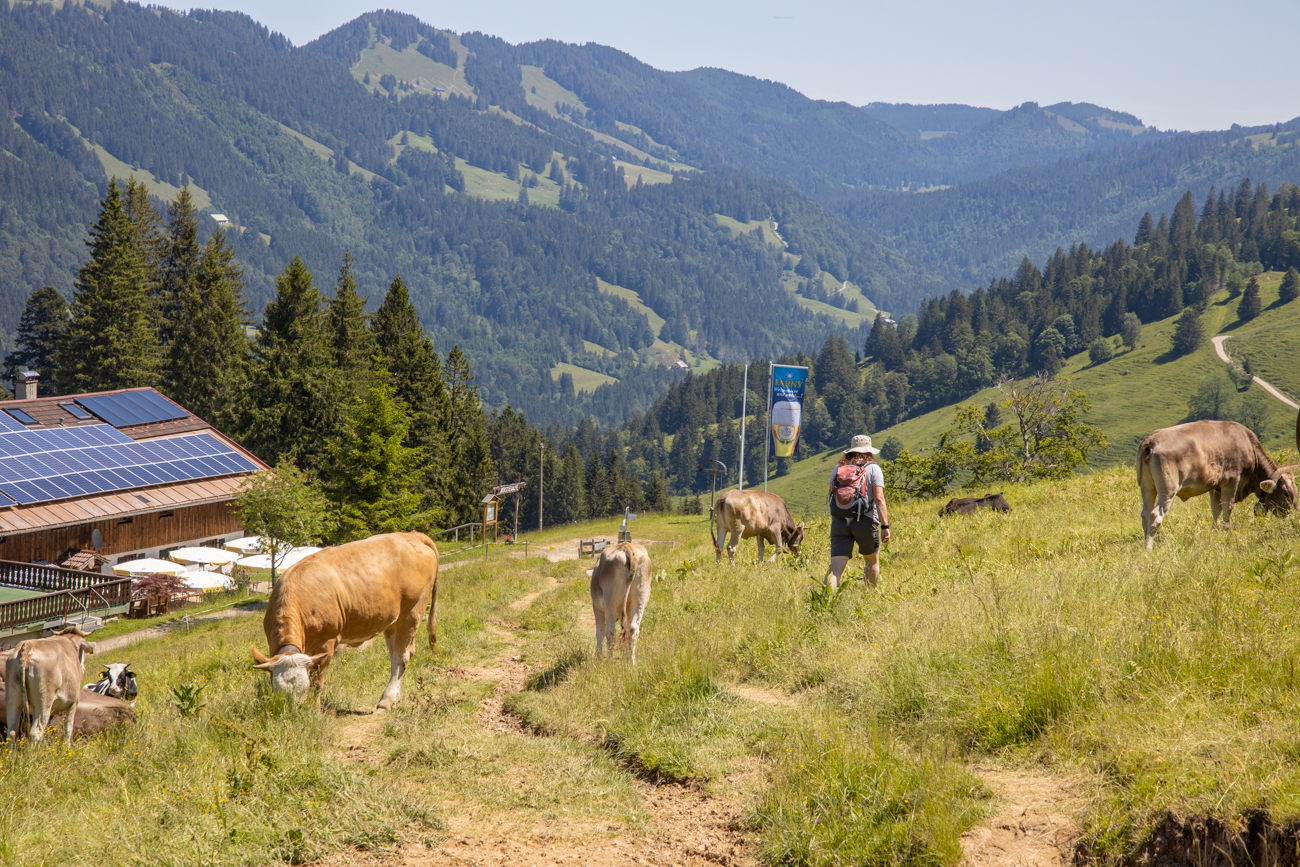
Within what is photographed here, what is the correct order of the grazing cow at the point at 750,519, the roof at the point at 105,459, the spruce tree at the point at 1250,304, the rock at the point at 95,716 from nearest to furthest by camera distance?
the rock at the point at 95,716 < the grazing cow at the point at 750,519 < the roof at the point at 105,459 < the spruce tree at the point at 1250,304

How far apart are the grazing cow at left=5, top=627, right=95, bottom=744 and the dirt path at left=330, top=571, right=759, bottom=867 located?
5090mm

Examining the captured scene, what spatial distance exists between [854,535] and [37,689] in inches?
389

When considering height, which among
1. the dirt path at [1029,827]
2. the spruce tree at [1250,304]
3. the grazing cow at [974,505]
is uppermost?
the spruce tree at [1250,304]

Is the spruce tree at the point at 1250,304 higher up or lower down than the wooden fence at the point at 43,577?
higher up

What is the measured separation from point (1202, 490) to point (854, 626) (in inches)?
282


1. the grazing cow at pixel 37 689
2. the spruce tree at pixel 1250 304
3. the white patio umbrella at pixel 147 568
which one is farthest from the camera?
the spruce tree at pixel 1250 304

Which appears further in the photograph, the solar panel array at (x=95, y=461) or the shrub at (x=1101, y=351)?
the shrub at (x=1101, y=351)

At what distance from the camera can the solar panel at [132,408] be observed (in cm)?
4856

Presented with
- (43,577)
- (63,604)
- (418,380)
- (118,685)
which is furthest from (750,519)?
(418,380)

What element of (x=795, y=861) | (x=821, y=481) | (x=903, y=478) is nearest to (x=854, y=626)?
(x=795, y=861)

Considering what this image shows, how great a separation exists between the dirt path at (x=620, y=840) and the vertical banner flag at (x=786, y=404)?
1270 inches

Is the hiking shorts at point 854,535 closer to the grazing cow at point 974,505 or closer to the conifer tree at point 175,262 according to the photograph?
the grazing cow at point 974,505

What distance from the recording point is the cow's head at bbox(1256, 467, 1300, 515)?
13.7m

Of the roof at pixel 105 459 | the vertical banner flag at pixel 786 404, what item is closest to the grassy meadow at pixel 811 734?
the vertical banner flag at pixel 786 404
